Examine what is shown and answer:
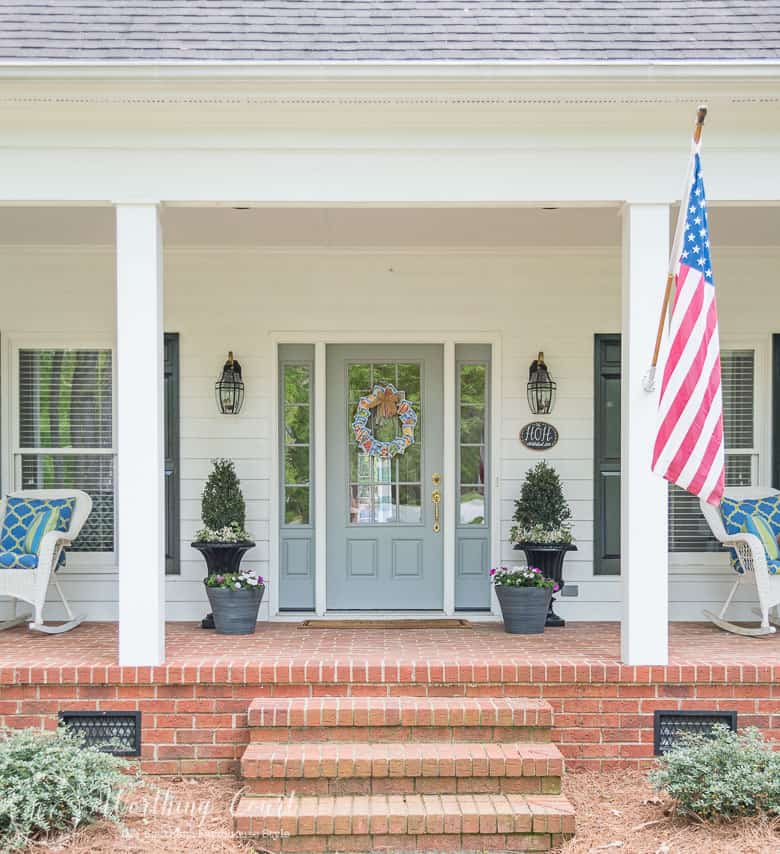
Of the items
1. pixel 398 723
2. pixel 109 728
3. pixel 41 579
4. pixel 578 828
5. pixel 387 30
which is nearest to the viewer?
pixel 578 828

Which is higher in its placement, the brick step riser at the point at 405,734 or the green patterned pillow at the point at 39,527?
the green patterned pillow at the point at 39,527

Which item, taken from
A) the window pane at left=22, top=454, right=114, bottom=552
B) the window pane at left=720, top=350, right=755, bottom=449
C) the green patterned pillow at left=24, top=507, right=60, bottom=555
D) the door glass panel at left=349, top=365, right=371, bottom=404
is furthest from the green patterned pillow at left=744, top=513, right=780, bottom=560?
the green patterned pillow at left=24, top=507, right=60, bottom=555

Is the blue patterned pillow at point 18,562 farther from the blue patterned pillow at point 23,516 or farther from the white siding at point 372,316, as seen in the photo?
the white siding at point 372,316

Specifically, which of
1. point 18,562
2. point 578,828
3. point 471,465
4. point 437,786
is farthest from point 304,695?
point 471,465

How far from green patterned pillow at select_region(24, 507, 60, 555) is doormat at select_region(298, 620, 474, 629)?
1728 mm

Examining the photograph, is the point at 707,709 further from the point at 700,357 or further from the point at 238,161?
the point at 238,161

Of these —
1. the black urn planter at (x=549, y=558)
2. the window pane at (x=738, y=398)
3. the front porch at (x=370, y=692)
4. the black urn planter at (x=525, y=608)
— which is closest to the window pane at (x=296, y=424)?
the black urn planter at (x=549, y=558)

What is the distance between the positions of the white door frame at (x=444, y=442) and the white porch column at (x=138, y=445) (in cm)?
188

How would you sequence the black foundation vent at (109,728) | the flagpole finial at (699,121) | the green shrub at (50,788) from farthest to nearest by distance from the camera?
the black foundation vent at (109,728), the flagpole finial at (699,121), the green shrub at (50,788)

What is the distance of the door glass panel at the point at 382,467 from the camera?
6395 millimetres

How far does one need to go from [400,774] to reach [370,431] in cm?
287

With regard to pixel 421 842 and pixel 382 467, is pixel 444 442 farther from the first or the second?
pixel 421 842

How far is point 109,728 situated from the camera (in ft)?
14.5

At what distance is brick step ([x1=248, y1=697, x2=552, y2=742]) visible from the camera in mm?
4195
